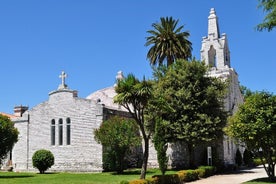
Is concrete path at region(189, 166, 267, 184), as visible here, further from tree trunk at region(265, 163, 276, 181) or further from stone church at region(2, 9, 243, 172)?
stone church at region(2, 9, 243, 172)

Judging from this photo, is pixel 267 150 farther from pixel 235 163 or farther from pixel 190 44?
pixel 190 44

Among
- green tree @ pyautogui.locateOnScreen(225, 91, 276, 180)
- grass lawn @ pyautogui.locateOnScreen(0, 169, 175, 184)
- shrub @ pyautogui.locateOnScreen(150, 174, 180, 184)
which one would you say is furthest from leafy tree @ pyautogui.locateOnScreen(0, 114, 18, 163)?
green tree @ pyautogui.locateOnScreen(225, 91, 276, 180)

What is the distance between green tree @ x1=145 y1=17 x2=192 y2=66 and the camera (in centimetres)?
4331

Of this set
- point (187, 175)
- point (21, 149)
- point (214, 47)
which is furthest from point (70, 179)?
point (214, 47)

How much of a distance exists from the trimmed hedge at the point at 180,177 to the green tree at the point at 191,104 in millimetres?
2776

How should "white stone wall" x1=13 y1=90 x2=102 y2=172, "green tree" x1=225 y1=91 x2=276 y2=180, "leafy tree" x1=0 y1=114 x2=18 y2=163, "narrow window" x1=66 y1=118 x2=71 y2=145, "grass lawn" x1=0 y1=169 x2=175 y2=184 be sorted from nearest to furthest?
"green tree" x1=225 y1=91 x2=276 y2=180
"grass lawn" x1=0 y1=169 x2=175 y2=184
"leafy tree" x1=0 y1=114 x2=18 y2=163
"white stone wall" x1=13 y1=90 x2=102 y2=172
"narrow window" x1=66 y1=118 x2=71 y2=145

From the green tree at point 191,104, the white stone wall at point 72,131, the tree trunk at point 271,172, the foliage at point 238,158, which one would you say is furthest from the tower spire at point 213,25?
the tree trunk at point 271,172

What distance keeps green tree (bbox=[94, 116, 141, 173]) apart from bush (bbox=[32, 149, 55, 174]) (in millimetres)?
5964

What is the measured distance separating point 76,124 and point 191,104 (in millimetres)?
12173

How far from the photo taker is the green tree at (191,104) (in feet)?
106

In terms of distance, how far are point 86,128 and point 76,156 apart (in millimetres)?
3027

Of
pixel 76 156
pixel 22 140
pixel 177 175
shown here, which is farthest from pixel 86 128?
pixel 177 175

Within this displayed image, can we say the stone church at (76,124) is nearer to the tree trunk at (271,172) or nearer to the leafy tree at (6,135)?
the leafy tree at (6,135)

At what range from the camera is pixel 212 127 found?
1284 inches
